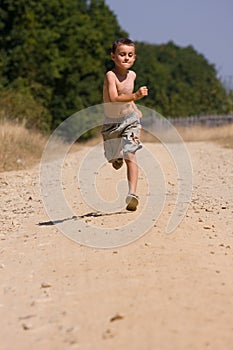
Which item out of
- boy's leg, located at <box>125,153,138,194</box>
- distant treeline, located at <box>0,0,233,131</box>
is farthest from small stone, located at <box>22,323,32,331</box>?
distant treeline, located at <box>0,0,233,131</box>

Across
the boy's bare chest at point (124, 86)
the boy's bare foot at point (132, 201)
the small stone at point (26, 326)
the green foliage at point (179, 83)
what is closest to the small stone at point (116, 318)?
the small stone at point (26, 326)

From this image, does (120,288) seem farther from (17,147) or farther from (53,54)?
(53,54)

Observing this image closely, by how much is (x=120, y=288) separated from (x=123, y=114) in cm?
278

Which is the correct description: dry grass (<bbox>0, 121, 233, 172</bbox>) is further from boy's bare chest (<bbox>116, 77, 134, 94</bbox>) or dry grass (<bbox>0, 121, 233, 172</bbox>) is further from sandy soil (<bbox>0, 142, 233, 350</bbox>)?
sandy soil (<bbox>0, 142, 233, 350</bbox>)

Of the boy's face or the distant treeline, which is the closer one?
the boy's face

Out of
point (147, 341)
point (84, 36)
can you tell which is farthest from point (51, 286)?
point (84, 36)

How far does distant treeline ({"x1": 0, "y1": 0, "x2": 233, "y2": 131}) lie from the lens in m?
39.7

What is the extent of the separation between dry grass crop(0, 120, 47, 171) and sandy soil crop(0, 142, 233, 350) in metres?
8.23

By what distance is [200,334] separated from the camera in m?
3.55

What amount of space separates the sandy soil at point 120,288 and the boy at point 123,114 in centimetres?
53

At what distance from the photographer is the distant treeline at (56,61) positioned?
130ft

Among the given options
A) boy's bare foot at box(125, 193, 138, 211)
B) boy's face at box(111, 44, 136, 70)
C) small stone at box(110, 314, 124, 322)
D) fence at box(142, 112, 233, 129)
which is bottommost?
small stone at box(110, 314, 124, 322)

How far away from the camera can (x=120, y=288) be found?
4391 mm

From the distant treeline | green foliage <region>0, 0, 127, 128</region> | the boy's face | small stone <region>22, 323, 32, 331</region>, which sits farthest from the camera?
green foliage <region>0, 0, 127, 128</region>
